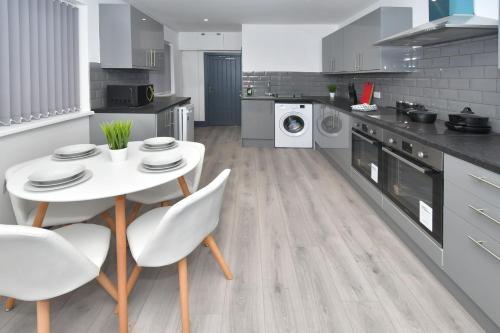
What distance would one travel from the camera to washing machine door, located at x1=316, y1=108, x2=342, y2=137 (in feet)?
16.8

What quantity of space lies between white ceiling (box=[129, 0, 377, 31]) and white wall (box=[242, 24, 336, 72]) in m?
0.30

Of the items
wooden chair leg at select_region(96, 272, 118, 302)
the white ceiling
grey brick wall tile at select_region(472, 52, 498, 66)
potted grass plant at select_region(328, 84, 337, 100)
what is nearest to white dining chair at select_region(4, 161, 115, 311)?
wooden chair leg at select_region(96, 272, 118, 302)

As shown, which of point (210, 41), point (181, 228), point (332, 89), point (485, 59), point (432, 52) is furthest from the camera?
point (210, 41)

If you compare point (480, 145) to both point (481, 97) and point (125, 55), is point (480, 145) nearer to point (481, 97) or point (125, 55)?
point (481, 97)

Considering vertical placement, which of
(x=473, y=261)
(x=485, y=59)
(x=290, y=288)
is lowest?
(x=290, y=288)

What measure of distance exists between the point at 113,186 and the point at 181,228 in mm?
399

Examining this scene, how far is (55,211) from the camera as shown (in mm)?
2342

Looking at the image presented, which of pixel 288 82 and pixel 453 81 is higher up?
pixel 288 82

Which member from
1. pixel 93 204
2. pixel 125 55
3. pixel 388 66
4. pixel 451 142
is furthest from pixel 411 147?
pixel 125 55

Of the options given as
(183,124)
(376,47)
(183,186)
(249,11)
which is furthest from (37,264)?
(249,11)

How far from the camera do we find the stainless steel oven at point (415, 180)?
2.32 meters

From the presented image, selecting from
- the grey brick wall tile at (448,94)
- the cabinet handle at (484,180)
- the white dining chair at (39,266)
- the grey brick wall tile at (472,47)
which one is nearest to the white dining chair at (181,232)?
the white dining chair at (39,266)

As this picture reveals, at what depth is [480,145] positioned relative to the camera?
7.33ft

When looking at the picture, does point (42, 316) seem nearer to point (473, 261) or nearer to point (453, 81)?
point (473, 261)
